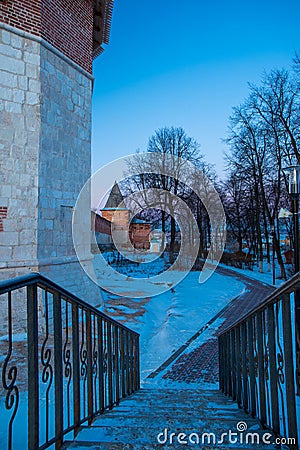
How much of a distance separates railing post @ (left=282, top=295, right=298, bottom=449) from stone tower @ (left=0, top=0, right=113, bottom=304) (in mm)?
5448

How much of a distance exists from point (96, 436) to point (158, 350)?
5.45 m

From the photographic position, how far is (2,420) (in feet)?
9.58

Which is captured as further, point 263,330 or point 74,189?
point 74,189

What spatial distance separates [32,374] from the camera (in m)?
1.64

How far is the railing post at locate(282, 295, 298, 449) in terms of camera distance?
1721 millimetres

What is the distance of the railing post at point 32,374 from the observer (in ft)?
5.29

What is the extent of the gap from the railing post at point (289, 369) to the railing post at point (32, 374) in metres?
1.19

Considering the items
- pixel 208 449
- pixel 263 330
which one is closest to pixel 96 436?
pixel 208 449

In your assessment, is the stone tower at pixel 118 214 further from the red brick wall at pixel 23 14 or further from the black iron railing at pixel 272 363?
the black iron railing at pixel 272 363

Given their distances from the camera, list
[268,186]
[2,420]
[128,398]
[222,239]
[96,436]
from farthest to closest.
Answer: [222,239]
[268,186]
[128,398]
[2,420]
[96,436]

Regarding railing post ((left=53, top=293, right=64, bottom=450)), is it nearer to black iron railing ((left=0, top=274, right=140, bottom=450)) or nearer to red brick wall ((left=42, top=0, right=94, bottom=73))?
black iron railing ((left=0, top=274, right=140, bottom=450))

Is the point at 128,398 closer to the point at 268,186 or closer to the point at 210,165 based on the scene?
the point at 268,186

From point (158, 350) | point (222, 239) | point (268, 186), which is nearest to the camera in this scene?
point (158, 350)
